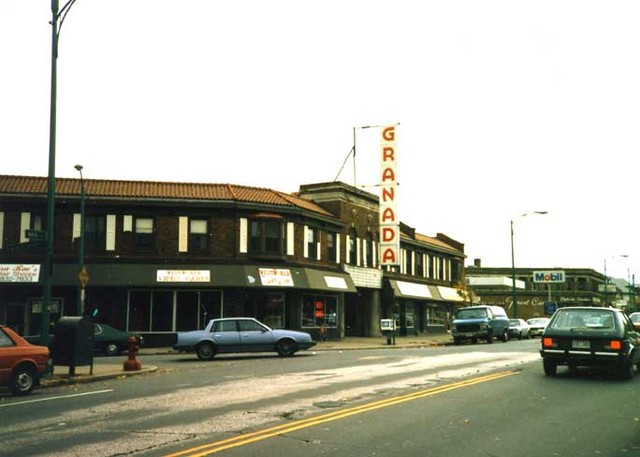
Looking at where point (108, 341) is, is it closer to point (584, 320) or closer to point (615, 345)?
point (584, 320)

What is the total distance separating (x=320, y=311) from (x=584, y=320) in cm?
2449

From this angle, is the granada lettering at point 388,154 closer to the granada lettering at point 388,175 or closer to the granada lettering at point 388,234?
the granada lettering at point 388,175

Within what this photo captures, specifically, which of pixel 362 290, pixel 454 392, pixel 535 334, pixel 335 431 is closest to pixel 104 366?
pixel 454 392

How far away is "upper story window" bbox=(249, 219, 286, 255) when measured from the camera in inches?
1410

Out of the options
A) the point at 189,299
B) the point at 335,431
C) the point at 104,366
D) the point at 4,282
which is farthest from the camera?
the point at 189,299

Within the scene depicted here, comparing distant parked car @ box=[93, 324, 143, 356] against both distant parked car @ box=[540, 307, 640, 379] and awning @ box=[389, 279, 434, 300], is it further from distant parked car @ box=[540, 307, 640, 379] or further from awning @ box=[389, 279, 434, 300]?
awning @ box=[389, 279, 434, 300]

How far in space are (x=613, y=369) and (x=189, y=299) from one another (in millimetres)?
22637

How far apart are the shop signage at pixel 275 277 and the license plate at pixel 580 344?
71.1 feet

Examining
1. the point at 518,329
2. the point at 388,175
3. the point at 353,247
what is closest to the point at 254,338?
the point at 388,175

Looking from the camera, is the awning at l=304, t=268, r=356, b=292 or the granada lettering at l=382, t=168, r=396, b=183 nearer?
the awning at l=304, t=268, r=356, b=292

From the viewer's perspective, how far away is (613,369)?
16281 millimetres

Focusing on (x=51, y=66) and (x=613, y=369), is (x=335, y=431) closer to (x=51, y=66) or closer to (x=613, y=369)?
(x=613, y=369)

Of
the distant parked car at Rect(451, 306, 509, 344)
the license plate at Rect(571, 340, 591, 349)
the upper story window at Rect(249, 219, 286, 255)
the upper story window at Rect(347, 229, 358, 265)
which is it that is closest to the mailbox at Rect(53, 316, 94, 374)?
the license plate at Rect(571, 340, 591, 349)

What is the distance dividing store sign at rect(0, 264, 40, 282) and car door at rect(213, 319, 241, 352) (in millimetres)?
12975
